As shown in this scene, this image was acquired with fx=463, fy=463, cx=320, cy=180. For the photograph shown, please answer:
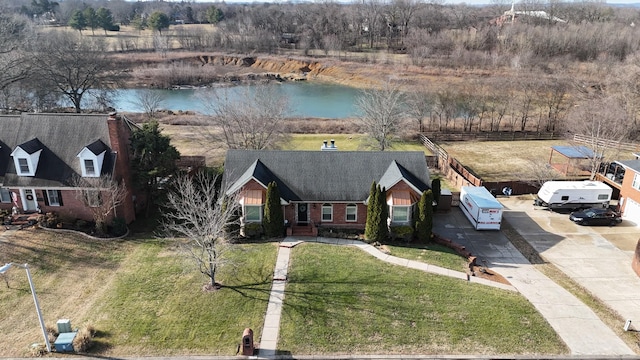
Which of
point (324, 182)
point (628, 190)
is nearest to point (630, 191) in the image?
point (628, 190)

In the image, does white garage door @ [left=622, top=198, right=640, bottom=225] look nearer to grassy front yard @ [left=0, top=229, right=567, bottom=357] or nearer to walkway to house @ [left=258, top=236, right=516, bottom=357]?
walkway to house @ [left=258, top=236, right=516, bottom=357]

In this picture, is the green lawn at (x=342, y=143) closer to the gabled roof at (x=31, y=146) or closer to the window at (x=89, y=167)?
the window at (x=89, y=167)

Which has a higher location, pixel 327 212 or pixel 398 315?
pixel 327 212

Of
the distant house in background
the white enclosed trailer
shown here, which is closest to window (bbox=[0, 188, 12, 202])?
the white enclosed trailer

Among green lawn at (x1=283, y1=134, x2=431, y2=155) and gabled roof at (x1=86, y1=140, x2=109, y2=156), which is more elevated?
gabled roof at (x1=86, y1=140, x2=109, y2=156)

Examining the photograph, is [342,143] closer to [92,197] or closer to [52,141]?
[92,197]
